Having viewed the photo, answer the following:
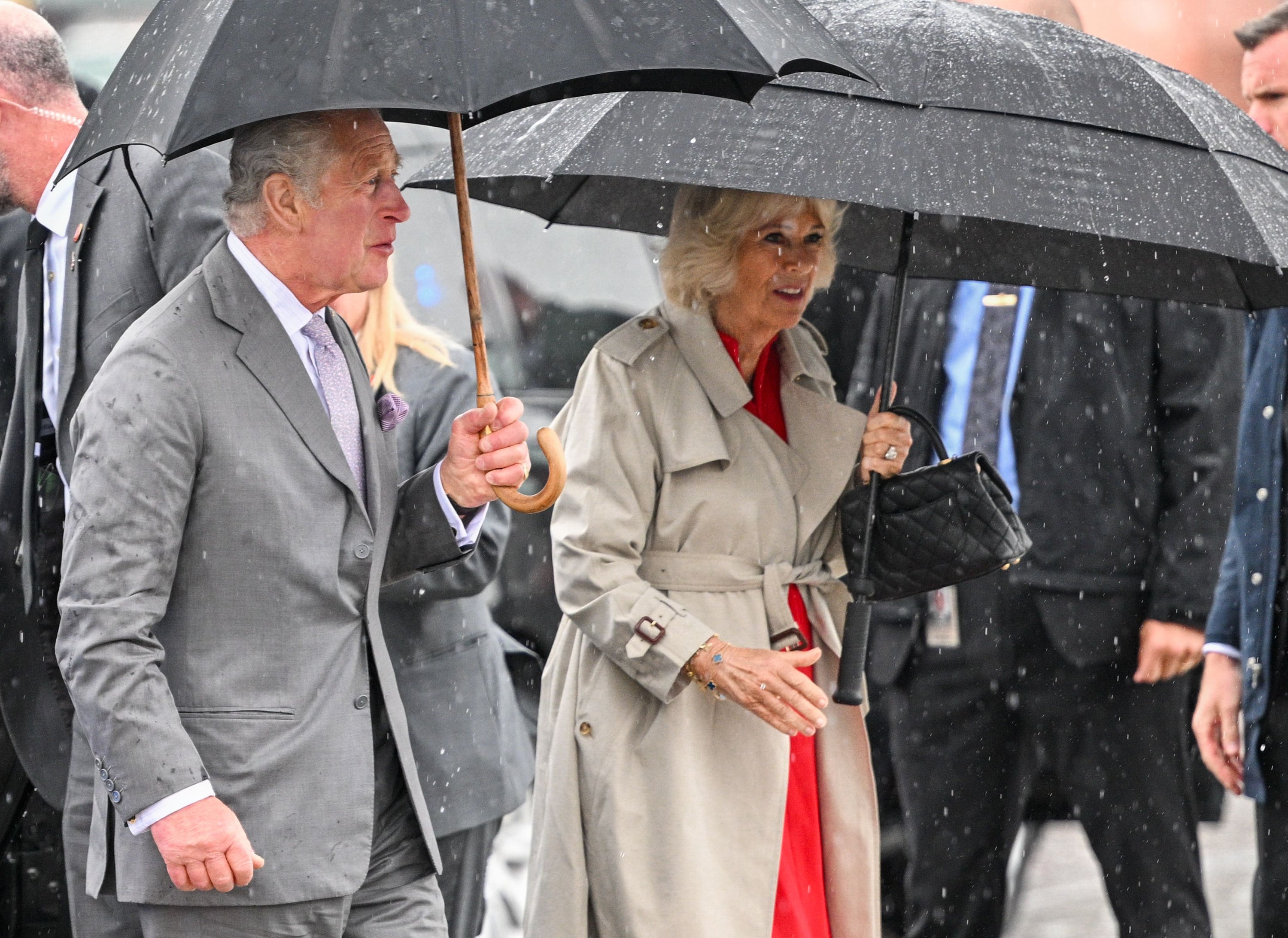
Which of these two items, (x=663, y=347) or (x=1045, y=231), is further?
(x=1045, y=231)

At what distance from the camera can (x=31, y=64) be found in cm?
390

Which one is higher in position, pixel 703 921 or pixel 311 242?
pixel 311 242

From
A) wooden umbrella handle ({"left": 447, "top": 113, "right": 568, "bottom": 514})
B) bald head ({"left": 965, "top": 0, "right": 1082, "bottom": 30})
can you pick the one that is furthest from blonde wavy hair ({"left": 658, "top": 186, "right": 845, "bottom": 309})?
bald head ({"left": 965, "top": 0, "right": 1082, "bottom": 30})

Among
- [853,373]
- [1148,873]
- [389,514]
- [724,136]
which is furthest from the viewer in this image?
[853,373]

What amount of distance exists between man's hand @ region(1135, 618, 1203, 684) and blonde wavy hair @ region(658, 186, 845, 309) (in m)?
1.64

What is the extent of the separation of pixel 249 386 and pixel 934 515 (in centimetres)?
155

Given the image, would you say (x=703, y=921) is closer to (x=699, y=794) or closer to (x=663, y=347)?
(x=699, y=794)

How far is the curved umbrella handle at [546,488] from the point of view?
116 inches

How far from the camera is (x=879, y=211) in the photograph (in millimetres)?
4344

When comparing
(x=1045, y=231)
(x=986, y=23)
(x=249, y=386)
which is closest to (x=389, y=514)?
(x=249, y=386)

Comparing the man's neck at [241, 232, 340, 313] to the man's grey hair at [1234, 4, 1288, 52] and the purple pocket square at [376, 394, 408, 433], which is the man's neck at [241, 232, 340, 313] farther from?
the man's grey hair at [1234, 4, 1288, 52]

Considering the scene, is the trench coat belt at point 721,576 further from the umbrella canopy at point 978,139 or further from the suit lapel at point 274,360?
the suit lapel at point 274,360

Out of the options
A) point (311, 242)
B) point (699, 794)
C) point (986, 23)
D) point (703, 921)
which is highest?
point (986, 23)

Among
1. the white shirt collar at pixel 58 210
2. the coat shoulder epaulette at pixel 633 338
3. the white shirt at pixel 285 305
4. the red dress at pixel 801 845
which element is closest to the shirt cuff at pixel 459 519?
the white shirt at pixel 285 305
